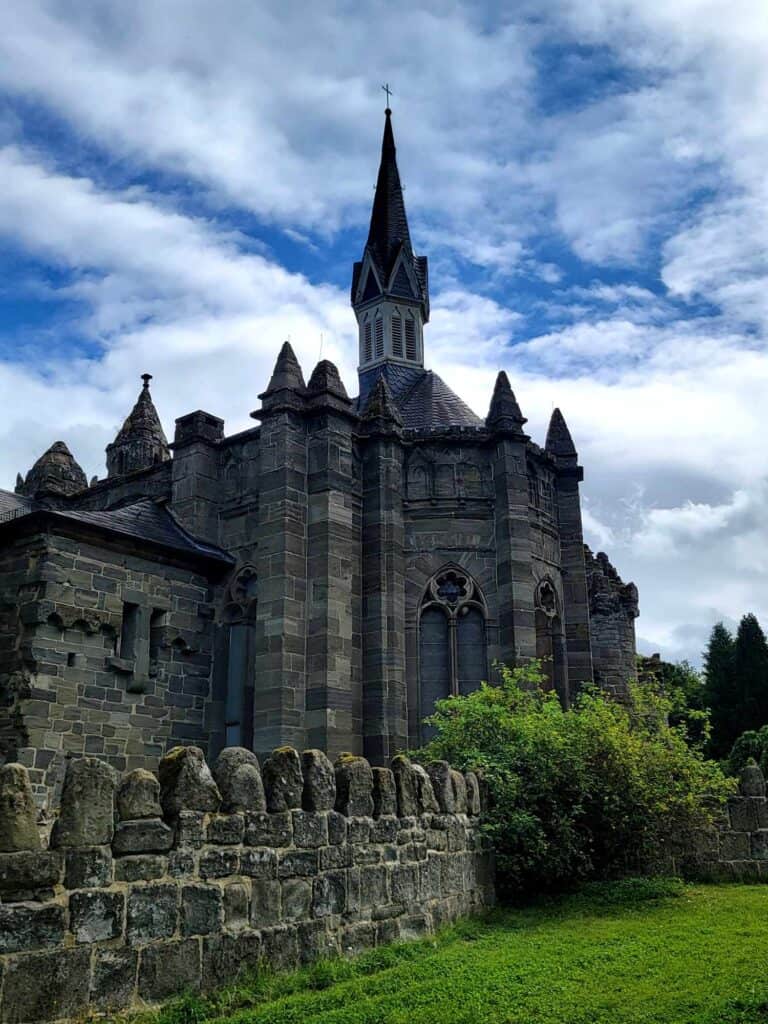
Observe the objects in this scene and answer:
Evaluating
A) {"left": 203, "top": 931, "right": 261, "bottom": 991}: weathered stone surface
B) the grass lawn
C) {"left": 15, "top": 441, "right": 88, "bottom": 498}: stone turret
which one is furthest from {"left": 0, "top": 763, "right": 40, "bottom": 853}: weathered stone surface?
{"left": 15, "top": 441, "right": 88, "bottom": 498}: stone turret

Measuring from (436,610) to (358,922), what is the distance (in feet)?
45.3

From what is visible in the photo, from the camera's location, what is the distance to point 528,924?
12.0 meters

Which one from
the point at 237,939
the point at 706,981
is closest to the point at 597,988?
the point at 706,981

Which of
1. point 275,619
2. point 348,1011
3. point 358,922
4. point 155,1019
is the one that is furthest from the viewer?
point 275,619

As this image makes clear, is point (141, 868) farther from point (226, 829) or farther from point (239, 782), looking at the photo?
point (239, 782)

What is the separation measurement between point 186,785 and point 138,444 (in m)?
26.5

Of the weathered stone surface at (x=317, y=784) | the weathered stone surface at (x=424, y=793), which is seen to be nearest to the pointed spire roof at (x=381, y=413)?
the weathered stone surface at (x=424, y=793)

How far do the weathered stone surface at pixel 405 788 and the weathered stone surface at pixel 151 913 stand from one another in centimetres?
377

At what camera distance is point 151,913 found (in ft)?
24.1

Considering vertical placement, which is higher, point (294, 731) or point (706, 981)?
point (294, 731)

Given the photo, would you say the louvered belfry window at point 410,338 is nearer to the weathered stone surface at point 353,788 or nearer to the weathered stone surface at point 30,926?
the weathered stone surface at point 353,788

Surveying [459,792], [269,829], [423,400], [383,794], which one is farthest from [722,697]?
[269,829]

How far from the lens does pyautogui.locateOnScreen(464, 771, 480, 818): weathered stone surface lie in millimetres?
13156

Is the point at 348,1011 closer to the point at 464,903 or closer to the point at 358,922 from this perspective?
the point at 358,922
